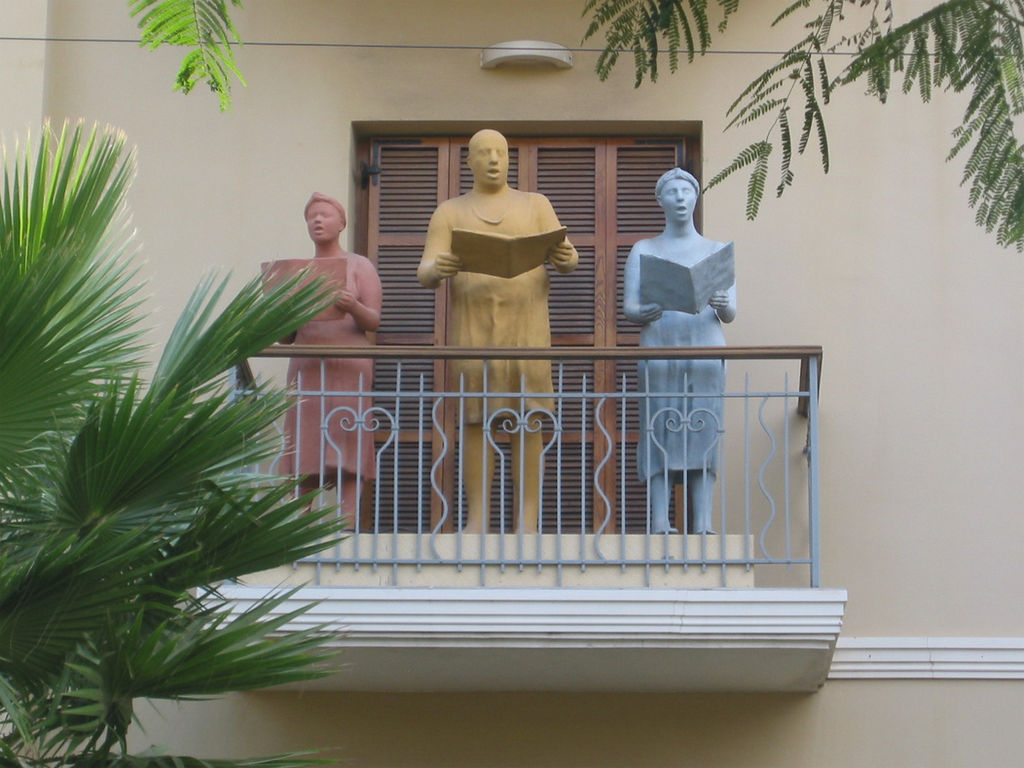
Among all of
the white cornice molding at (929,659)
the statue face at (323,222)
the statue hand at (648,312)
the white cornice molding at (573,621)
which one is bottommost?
the white cornice molding at (929,659)

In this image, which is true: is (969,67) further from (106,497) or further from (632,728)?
(632,728)

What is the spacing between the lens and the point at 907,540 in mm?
A: 10211

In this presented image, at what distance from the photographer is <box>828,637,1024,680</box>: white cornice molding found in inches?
390

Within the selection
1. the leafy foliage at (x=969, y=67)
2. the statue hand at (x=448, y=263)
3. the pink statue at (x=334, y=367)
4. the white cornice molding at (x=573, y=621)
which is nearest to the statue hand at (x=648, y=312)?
the statue hand at (x=448, y=263)

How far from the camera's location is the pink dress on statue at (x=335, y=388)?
9.67 metres

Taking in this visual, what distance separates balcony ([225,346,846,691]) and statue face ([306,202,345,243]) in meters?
0.62

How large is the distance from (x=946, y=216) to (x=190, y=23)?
536cm

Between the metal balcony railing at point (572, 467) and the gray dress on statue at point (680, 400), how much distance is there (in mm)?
18

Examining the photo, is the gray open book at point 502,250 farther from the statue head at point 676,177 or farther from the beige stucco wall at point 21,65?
the beige stucco wall at point 21,65

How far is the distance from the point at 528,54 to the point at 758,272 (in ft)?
5.28

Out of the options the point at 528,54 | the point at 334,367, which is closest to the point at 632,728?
the point at 334,367

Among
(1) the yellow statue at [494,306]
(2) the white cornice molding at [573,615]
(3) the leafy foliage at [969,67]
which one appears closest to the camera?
(3) the leafy foliage at [969,67]

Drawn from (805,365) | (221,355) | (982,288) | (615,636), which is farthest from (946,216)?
(221,355)

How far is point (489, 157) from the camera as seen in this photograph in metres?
9.81
